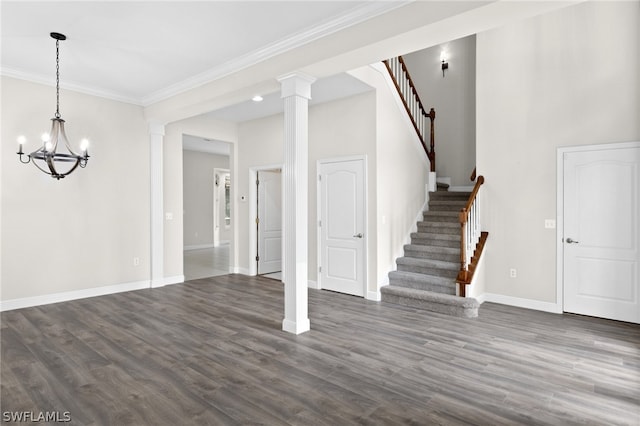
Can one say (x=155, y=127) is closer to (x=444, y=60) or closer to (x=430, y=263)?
(x=430, y=263)

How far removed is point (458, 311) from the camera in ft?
14.6

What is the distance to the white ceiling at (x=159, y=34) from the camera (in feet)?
10.3

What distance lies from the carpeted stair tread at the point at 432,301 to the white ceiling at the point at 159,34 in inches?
132

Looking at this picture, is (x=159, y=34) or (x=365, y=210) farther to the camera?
(x=365, y=210)

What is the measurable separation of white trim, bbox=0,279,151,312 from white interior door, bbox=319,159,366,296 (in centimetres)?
309

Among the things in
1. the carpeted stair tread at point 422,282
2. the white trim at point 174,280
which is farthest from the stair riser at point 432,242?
the white trim at point 174,280

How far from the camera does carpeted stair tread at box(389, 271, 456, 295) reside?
4.87 meters

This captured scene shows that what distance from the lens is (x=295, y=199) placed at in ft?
12.7

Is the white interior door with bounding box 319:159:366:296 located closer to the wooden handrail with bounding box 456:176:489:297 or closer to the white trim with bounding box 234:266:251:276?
the wooden handrail with bounding box 456:176:489:297

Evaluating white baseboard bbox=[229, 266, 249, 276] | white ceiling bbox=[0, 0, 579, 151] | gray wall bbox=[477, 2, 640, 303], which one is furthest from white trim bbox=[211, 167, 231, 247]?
gray wall bbox=[477, 2, 640, 303]

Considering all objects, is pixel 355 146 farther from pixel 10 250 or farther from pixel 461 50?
pixel 10 250

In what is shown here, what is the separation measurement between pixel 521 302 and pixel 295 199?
3.40m

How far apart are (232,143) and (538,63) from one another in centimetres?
534

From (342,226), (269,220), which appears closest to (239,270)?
(269,220)
